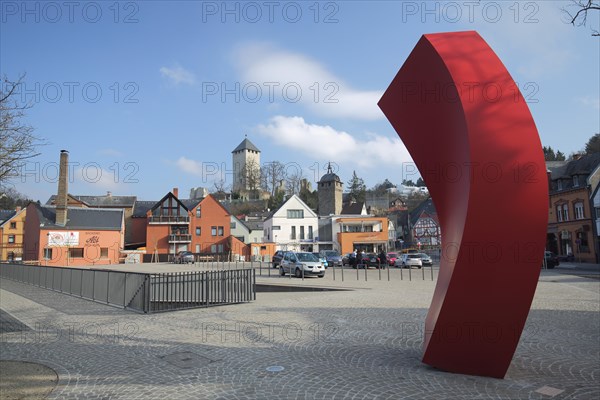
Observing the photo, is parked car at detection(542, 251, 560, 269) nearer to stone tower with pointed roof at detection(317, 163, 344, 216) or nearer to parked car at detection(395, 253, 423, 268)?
parked car at detection(395, 253, 423, 268)

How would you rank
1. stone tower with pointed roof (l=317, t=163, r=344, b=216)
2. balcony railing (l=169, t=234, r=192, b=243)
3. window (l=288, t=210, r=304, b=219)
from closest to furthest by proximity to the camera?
balcony railing (l=169, t=234, r=192, b=243) < window (l=288, t=210, r=304, b=219) < stone tower with pointed roof (l=317, t=163, r=344, b=216)

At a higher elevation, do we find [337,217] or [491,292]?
[337,217]

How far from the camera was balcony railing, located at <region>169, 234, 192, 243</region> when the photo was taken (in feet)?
180

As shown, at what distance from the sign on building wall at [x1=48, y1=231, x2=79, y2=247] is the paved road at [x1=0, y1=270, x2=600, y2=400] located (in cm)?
3647

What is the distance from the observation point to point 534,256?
531 centimetres

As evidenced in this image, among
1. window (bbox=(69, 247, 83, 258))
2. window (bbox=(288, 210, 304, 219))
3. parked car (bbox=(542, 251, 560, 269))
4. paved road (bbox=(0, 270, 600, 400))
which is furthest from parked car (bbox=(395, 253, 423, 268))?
window (bbox=(69, 247, 83, 258))

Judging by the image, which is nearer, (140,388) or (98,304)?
(140,388)

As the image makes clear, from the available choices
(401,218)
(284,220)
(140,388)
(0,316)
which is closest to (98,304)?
(0,316)

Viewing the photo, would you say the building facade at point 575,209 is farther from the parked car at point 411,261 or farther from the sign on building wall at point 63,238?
the sign on building wall at point 63,238

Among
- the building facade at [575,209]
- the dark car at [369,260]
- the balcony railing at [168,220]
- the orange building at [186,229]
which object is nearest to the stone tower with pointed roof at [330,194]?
the orange building at [186,229]

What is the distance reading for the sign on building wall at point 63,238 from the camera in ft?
146

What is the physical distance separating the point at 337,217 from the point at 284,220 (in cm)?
821

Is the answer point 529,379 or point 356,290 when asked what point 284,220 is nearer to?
point 356,290

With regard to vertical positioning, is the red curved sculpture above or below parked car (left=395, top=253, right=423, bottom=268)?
above
